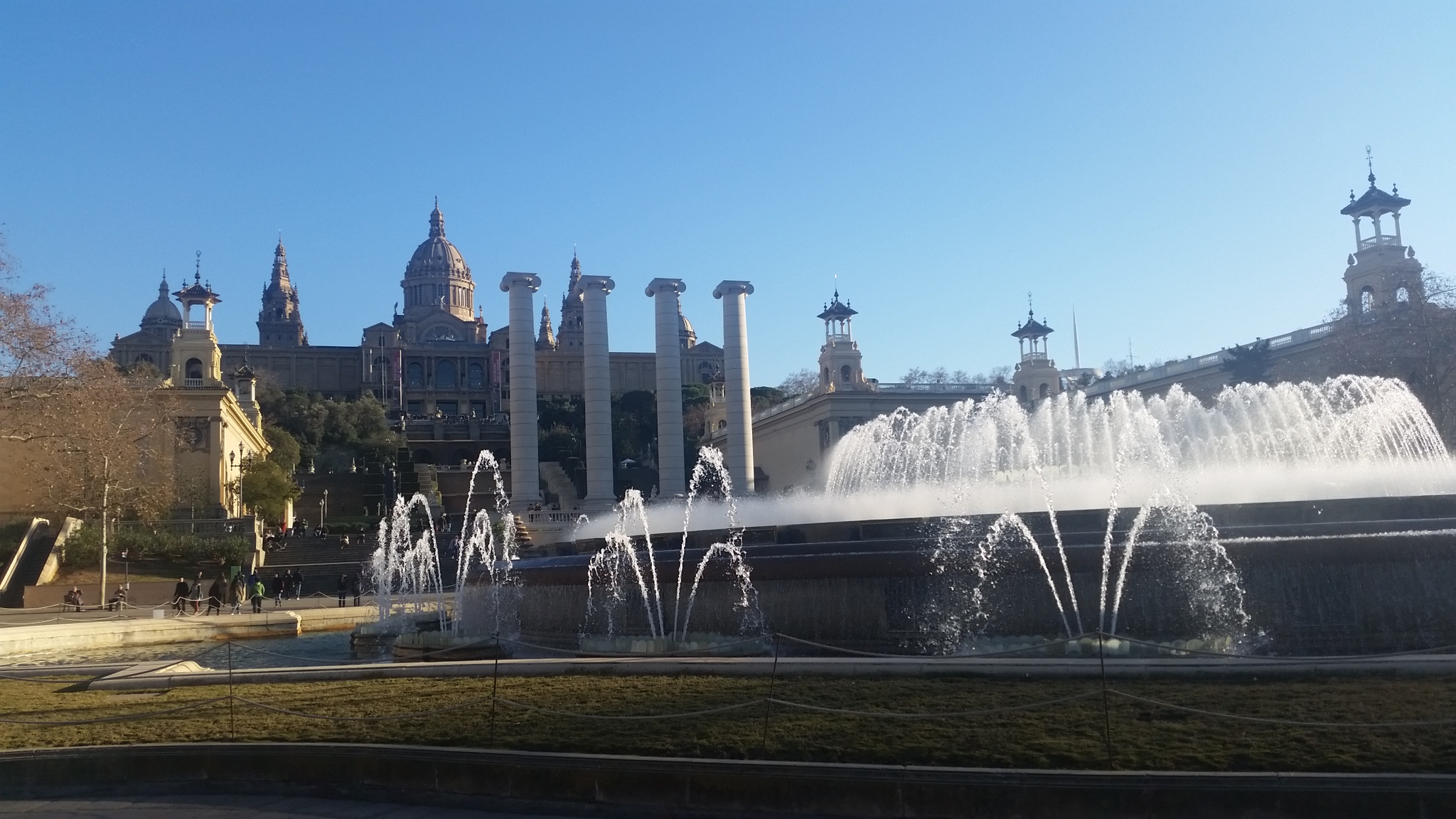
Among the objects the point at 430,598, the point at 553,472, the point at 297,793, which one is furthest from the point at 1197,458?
the point at 553,472

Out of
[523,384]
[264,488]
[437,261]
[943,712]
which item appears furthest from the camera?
[437,261]

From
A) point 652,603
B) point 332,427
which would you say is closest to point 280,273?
point 332,427

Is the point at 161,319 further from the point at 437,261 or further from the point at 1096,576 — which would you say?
the point at 1096,576

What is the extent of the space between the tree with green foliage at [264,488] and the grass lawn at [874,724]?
42.5 m

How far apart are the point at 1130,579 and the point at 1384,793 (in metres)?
6.79

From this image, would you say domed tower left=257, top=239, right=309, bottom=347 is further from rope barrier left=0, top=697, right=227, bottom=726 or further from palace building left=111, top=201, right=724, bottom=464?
rope barrier left=0, top=697, right=227, bottom=726

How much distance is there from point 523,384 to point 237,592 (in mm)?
17488

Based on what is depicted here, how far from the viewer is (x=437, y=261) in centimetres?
16638

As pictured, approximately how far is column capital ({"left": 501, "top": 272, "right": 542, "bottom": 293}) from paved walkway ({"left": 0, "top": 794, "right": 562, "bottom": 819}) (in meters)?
42.1

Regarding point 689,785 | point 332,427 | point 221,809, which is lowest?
point 221,809

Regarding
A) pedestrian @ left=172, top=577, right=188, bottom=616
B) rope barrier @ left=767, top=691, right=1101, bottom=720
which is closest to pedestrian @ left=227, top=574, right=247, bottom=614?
pedestrian @ left=172, top=577, right=188, bottom=616

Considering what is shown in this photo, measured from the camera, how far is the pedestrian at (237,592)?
3534cm

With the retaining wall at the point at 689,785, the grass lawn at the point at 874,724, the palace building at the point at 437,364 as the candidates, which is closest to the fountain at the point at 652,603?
the grass lawn at the point at 874,724

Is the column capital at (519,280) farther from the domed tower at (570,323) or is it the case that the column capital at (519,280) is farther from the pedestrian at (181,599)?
the domed tower at (570,323)
